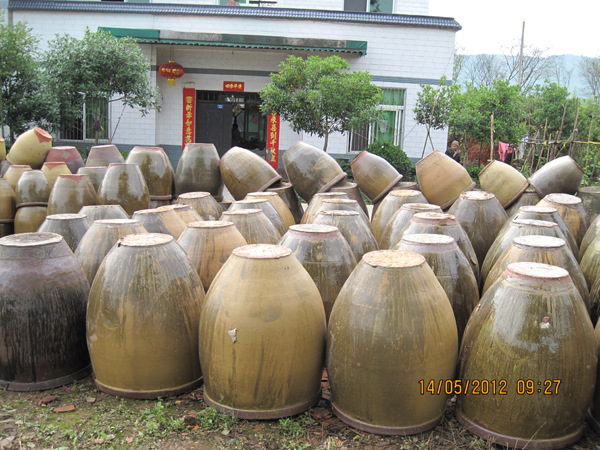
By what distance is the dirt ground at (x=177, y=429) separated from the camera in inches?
129

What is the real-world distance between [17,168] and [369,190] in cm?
506

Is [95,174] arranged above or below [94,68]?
below

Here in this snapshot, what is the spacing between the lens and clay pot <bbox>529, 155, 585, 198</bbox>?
7531mm

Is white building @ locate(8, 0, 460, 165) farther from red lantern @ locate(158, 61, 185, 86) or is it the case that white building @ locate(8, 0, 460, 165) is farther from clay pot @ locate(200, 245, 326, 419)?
clay pot @ locate(200, 245, 326, 419)

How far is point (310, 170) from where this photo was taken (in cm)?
809

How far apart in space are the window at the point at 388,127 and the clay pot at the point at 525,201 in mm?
9743

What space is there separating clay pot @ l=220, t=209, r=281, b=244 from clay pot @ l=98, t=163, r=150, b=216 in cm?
179

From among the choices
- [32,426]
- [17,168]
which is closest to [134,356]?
[32,426]

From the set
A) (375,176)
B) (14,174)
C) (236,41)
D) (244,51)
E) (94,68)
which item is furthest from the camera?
(244,51)

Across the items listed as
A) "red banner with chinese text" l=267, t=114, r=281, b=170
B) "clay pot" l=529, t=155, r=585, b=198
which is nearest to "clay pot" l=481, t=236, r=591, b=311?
"clay pot" l=529, t=155, r=585, b=198

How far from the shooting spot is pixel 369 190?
838 centimetres

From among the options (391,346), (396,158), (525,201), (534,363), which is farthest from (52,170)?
(396,158)

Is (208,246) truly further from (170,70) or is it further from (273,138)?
(273,138)

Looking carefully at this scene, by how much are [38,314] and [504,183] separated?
605 cm
